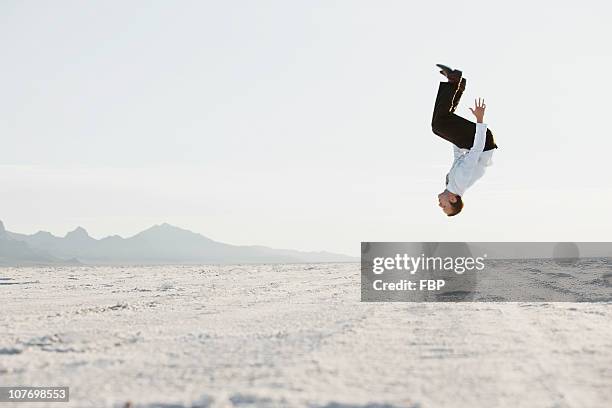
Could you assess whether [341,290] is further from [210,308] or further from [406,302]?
[210,308]

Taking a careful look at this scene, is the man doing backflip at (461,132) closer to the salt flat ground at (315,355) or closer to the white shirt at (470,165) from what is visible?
the white shirt at (470,165)

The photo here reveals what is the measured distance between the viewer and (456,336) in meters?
4.25

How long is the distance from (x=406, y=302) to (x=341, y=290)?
1.65 metres

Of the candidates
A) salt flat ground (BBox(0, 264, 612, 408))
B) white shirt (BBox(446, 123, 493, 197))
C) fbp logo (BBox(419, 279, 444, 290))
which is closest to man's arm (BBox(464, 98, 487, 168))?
white shirt (BBox(446, 123, 493, 197))

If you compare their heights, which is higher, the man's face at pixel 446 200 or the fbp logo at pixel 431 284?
the man's face at pixel 446 200

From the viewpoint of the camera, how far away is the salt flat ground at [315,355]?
2820 millimetres

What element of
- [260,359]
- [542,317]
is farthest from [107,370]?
[542,317]

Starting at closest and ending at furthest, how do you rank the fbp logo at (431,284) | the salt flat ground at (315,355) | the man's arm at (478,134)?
the salt flat ground at (315,355)
the man's arm at (478,134)
the fbp logo at (431,284)

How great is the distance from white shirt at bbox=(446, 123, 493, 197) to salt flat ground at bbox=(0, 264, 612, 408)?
1172 millimetres

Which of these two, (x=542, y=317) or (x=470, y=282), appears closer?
(x=542, y=317)

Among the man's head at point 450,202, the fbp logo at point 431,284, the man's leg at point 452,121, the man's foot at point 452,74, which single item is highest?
the man's foot at point 452,74

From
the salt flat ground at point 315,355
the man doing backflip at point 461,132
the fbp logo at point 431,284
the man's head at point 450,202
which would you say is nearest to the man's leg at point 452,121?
the man doing backflip at point 461,132

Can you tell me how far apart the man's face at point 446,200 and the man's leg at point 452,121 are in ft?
1.64

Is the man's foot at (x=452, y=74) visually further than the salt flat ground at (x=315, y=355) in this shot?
Yes
